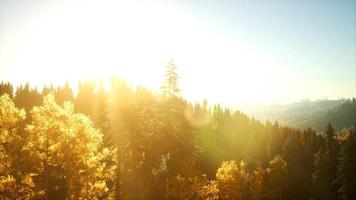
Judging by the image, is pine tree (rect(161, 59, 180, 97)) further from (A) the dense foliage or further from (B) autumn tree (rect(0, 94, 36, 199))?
(B) autumn tree (rect(0, 94, 36, 199))

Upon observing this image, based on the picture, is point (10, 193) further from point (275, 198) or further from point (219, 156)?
point (219, 156)

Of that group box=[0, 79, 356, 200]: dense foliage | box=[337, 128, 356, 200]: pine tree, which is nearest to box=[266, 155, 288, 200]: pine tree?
box=[0, 79, 356, 200]: dense foliage

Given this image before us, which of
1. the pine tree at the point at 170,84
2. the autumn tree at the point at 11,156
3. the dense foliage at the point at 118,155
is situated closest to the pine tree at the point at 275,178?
the dense foliage at the point at 118,155

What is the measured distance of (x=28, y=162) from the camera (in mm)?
22641

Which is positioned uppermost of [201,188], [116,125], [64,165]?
[116,125]

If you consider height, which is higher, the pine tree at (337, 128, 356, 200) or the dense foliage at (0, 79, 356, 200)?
the dense foliage at (0, 79, 356, 200)

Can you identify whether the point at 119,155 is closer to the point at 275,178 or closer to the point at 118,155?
the point at 118,155

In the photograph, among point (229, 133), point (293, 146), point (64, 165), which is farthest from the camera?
point (229, 133)

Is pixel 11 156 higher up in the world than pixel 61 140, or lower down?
lower down

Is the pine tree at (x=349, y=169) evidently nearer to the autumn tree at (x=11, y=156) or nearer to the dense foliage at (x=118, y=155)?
the dense foliage at (x=118, y=155)

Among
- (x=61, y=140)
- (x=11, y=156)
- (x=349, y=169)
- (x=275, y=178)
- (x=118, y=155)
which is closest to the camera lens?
(x=11, y=156)

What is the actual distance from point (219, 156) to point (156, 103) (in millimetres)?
87664

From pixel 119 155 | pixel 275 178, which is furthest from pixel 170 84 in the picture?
pixel 275 178

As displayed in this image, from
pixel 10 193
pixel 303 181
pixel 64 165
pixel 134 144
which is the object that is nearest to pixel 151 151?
pixel 134 144
